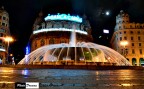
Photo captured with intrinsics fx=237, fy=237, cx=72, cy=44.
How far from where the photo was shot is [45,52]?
97.9ft

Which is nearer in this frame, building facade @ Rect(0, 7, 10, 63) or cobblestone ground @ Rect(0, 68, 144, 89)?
cobblestone ground @ Rect(0, 68, 144, 89)

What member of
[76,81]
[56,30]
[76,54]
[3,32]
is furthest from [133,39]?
[76,81]

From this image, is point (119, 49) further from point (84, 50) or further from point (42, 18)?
point (84, 50)

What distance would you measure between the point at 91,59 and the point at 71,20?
225ft

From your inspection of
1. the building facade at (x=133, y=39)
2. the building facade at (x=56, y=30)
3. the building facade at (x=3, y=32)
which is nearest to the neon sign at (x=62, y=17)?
the building facade at (x=56, y=30)

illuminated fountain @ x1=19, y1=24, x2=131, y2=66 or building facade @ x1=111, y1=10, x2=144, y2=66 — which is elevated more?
building facade @ x1=111, y1=10, x2=144, y2=66

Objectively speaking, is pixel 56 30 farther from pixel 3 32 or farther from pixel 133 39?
pixel 133 39

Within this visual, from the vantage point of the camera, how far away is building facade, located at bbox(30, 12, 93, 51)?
93.2 metres

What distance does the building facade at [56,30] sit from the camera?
306ft

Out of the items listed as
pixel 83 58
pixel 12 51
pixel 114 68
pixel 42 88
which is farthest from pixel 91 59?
pixel 12 51

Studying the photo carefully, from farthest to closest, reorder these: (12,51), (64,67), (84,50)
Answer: (12,51) < (84,50) < (64,67)

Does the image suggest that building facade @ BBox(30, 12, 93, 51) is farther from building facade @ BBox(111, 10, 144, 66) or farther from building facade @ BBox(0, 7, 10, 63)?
building facade @ BBox(111, 10, 144, 66)

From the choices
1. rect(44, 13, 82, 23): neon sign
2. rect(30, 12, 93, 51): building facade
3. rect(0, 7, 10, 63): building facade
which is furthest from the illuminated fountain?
rect(44, 13, 82, 23): neon sign

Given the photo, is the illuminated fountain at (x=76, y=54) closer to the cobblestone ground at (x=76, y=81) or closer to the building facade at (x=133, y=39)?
the cobblestone ground at (x=76, y=81)
